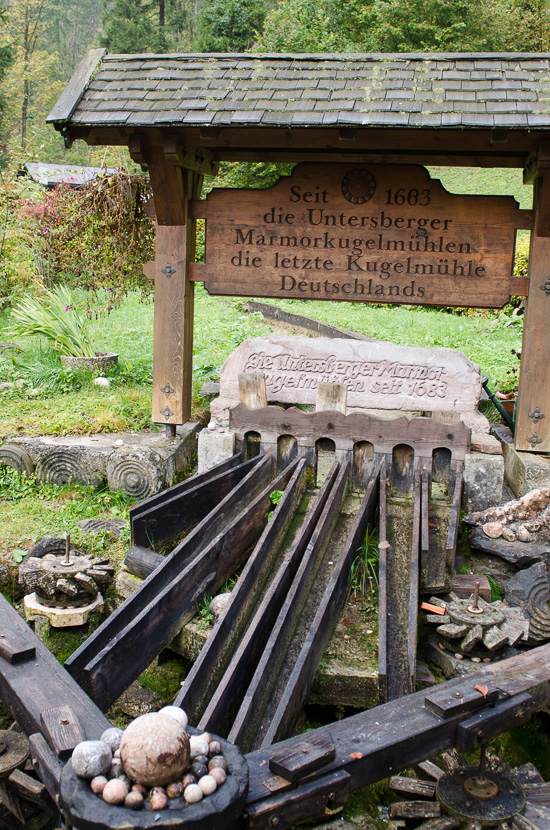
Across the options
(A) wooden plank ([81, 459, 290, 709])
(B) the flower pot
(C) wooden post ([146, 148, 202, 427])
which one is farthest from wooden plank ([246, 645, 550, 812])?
(B) the flower pot

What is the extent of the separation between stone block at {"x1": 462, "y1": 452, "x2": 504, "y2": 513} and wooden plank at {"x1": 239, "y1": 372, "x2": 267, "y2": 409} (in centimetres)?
146

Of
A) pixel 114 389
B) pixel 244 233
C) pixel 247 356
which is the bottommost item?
pixel 114 389

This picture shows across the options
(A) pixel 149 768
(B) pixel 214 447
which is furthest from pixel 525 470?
(A) pixel 149 768

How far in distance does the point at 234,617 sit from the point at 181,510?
1.13 metres

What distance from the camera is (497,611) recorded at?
347 centimetres

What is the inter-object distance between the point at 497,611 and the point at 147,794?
2314mm

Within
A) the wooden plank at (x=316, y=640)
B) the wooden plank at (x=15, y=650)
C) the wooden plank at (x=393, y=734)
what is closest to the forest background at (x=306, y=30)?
the wooden plank at (x=316, y=640)

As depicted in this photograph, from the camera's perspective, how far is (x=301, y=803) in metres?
1.84

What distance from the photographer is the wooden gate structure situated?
4.50 meters

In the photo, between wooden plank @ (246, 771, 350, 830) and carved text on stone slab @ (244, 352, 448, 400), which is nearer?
wooden plank @ (246, 771, 350, 830)

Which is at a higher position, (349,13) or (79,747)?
(349,13)

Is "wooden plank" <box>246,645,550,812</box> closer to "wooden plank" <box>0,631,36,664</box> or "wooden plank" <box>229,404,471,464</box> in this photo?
"wooden plank" <box>0,631,36,664</box>

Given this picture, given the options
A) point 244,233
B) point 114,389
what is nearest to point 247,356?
point 244,233

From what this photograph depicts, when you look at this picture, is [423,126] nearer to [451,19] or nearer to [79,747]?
[79,747]
